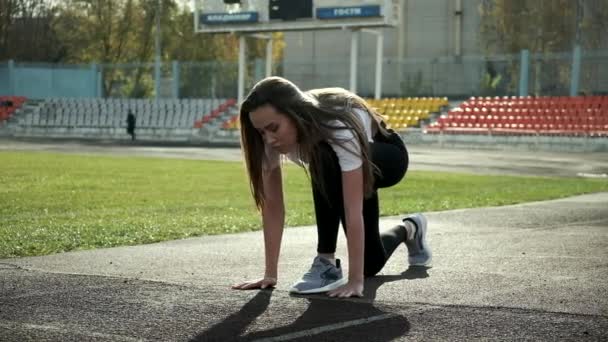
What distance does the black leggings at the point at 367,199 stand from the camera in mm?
6148

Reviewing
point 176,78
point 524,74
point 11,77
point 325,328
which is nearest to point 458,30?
point 524,74

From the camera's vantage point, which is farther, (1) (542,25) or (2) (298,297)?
(1) (542,25)

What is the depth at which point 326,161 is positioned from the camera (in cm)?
608

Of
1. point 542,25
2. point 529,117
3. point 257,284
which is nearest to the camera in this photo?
point 257,284

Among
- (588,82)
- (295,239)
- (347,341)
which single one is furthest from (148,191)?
(588,82)

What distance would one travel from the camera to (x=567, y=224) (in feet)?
36.4

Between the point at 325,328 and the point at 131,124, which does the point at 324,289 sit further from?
the point at 131,124

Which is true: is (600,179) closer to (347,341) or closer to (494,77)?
(347,341)

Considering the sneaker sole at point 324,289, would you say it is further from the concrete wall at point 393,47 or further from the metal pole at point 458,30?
the metal pole at point 458,30

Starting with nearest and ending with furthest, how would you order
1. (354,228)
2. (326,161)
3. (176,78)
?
(354,228), (326,161), (176,78)

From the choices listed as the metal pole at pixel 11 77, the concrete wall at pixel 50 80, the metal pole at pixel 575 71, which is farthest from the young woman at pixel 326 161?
the metal pole at pixel 11 77

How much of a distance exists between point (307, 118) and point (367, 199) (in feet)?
2.72

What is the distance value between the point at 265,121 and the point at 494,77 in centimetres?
4366

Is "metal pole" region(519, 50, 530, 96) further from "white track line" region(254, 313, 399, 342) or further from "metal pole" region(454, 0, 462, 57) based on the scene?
"white track line" region(254, 313, 399, 342)
